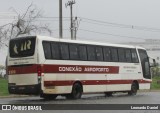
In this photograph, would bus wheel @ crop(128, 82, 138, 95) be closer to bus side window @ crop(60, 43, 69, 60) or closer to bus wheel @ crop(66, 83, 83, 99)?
bus wheel @ crop(66, 83, 83, 99)

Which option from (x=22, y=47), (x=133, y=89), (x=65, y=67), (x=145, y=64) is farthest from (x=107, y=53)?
(x=22, y=47)

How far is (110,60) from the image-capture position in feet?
99.1

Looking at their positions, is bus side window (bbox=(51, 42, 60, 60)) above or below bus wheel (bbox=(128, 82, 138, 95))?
above

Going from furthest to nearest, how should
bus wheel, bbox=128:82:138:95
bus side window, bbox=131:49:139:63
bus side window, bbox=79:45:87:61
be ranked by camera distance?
1. bus side window, bbox=131:49:139:63
2. bus wheel, bbox=128:82:138:95
3. bus side window, bbox=79:45:87:61

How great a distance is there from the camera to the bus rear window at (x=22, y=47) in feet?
81.0

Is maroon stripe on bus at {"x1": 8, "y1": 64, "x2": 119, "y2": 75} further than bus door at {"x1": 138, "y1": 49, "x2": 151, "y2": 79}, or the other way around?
bus door at {"x1": 138, "y1": 49, "x2": 151, "y2": 79}

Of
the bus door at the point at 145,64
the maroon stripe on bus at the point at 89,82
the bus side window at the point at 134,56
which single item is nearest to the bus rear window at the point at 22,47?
the maroon stripe on bus at the point at 89,82

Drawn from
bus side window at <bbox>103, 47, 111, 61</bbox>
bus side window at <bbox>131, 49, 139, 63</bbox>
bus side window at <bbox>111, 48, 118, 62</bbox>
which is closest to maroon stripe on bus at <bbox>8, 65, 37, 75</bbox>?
bus side window at <bbox>103, 47, 111, 61</bbox>

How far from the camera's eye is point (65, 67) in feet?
85.4

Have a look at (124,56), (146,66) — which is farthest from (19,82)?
(146,66)

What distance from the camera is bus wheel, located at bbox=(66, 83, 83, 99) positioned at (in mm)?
26516

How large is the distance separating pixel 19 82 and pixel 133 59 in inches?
419

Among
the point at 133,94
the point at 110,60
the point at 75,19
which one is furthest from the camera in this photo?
the point at 75,19

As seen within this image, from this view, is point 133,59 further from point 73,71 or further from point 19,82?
point 19,82
